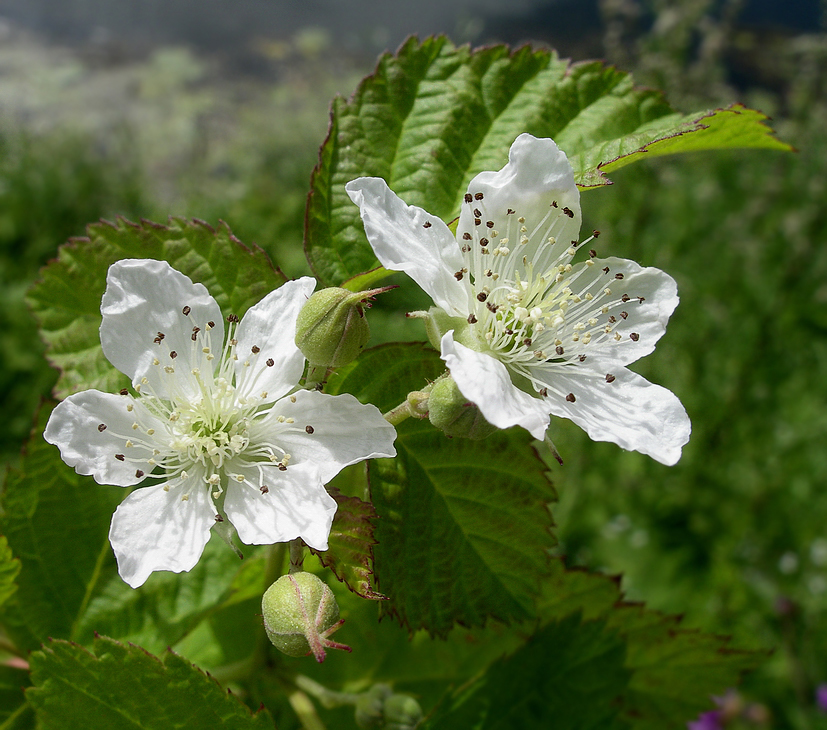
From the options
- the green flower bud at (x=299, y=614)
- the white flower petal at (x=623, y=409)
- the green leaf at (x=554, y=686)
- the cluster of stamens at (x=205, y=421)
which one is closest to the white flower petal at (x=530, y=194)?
the white flower petal at (x=623, y=409)

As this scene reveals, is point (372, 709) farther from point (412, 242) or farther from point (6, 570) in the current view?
point (412, 242)

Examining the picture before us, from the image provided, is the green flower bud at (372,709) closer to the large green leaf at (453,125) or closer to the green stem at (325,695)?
the green stem at (325,695)

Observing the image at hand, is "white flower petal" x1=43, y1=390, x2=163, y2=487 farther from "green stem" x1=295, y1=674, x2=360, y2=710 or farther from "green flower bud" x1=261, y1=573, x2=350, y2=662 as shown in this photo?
"green stem" x1=295, y1=674, x2=360, y2=710

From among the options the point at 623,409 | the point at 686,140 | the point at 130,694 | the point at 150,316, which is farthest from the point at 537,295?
the point at 130,694

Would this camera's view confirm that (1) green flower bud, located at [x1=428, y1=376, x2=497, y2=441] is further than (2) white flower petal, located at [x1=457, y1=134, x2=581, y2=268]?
No

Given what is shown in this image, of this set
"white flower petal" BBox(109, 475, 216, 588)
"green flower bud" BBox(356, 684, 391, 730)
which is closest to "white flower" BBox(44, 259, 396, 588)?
"white flower petal" BBox(109, 475, 216, 588)

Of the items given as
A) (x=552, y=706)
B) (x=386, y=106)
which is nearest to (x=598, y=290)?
(x=386, y=106)
